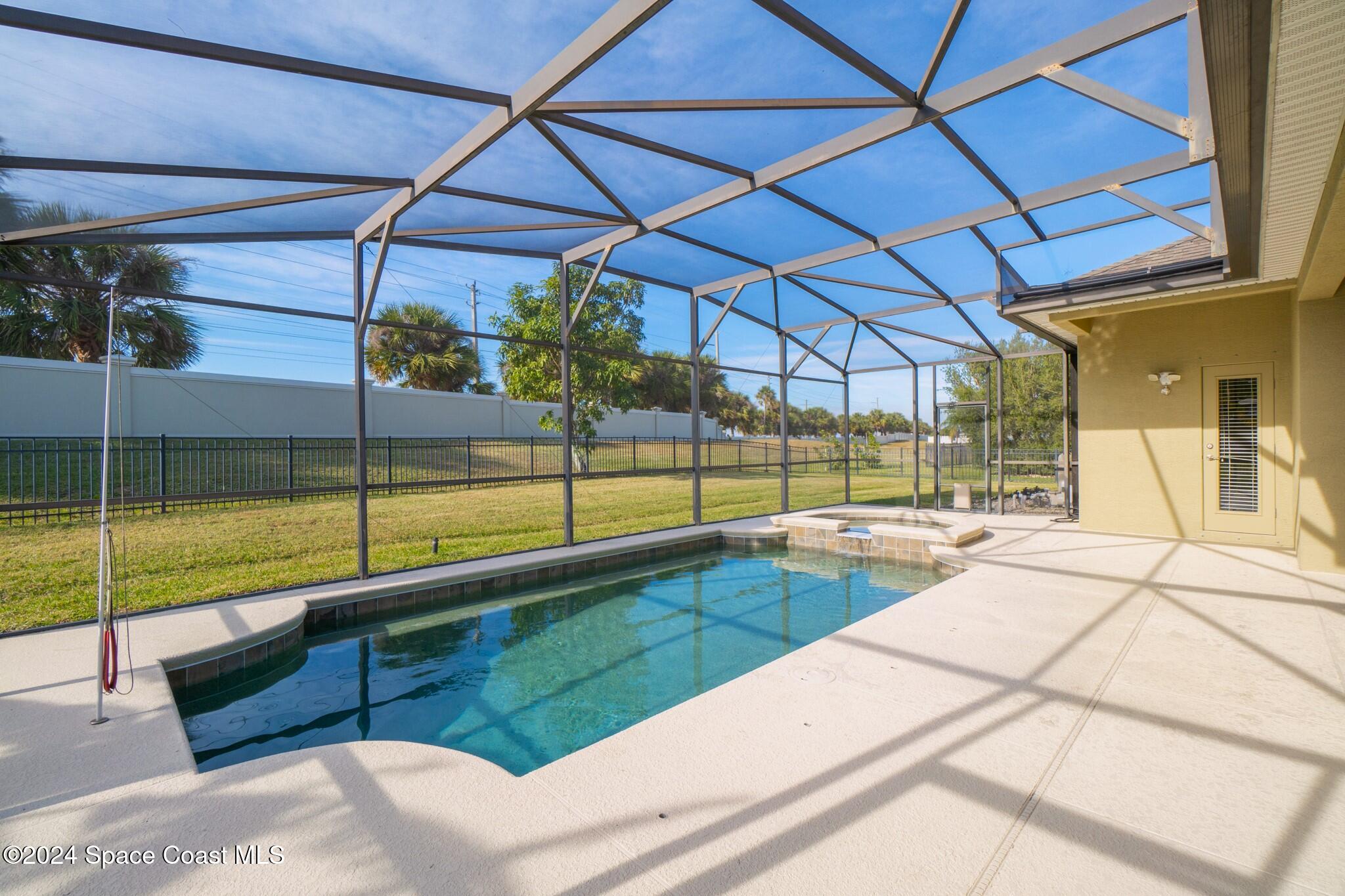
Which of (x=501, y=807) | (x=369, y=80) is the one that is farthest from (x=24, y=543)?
(x=501, y=807)

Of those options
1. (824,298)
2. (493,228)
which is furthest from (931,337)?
(493,228)

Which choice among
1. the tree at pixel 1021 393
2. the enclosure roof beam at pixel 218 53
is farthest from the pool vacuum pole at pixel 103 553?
the tree at pixel 1021 393

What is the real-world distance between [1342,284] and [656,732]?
280 inches

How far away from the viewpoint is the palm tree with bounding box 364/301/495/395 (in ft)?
68.2

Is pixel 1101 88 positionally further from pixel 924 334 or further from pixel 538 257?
pixel 924 334

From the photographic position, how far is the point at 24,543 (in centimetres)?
746

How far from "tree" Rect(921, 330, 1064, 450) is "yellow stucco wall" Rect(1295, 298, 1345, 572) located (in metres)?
4.98

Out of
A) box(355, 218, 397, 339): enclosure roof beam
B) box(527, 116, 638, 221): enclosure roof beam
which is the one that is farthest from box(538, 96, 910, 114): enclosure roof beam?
box(355, 218, 397, 339): enclosure roof beam

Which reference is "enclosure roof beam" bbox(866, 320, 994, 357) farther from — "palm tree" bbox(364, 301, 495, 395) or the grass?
"palm tree" bbox(364, 301, 495, 395)

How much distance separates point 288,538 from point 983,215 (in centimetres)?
1009

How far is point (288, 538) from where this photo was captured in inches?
348

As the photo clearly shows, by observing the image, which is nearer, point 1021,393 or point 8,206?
point 8,206

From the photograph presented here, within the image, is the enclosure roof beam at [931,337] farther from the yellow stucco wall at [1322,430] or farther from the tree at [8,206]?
the tree at [8,206]

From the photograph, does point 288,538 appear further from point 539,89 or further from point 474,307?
point 474,307
